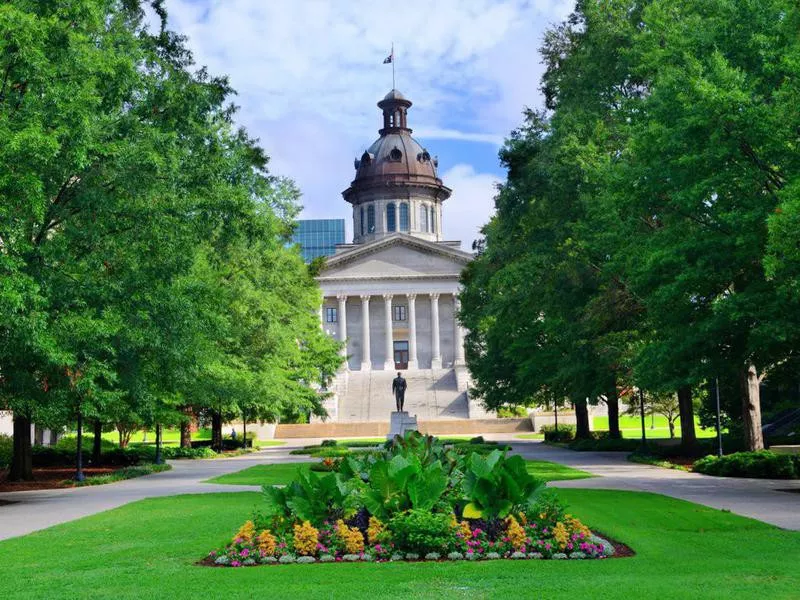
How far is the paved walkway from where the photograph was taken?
16516 mm

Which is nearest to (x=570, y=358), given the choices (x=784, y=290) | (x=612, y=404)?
(x=612, y=404)

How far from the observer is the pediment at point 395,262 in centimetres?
9800

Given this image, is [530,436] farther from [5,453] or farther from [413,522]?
[413,522]

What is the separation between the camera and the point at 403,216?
10800 centimetres

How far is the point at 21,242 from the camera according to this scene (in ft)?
58.6

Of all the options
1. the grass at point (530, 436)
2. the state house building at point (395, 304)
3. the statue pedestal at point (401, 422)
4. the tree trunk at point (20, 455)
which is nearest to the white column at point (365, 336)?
the state house building at point (395, 304)

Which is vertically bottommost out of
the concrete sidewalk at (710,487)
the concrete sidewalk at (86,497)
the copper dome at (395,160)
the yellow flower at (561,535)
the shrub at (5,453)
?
the concrete sidewalk at (710,487)

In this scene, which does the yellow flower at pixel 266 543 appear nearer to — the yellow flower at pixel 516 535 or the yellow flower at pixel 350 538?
the yellow flower at pixel 350 538

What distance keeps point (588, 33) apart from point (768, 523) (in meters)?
21.6

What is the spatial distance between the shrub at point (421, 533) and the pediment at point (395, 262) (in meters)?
87.1

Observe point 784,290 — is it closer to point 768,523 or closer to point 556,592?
point 768,523

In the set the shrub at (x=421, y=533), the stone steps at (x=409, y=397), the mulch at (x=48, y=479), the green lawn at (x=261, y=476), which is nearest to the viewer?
the shrub at (x=421, y=533)

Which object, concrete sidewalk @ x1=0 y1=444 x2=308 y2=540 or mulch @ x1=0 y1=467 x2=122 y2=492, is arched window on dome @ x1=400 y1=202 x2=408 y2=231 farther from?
concrete sidewalk @ x1=0 y1=444 x2=308 y2=540

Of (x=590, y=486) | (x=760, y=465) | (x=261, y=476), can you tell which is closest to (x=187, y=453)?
(x=261, y=476)
